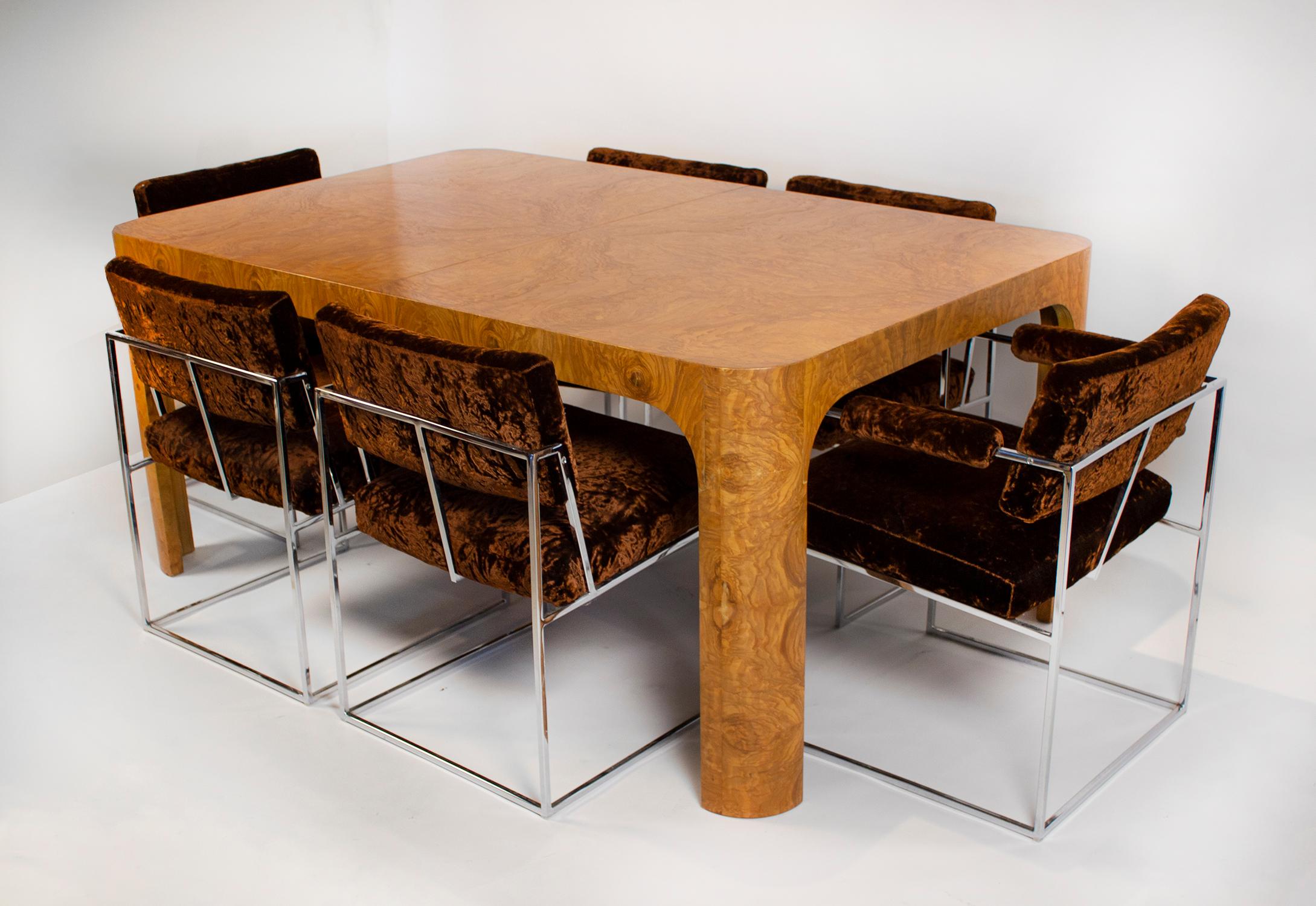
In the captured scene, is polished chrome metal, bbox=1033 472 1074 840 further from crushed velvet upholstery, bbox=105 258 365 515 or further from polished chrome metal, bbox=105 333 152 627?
polished chrome metal, bbox=105 333 152 627

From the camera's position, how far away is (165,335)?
257 cm

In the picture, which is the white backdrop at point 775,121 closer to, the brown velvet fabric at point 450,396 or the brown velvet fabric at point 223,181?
the brown velvet fabric at point 223,181

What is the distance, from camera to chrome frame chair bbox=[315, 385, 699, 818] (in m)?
2.07

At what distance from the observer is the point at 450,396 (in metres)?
2.07

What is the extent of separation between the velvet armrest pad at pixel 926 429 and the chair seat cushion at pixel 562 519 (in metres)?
0.38

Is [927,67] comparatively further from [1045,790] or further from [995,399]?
[1045,790]

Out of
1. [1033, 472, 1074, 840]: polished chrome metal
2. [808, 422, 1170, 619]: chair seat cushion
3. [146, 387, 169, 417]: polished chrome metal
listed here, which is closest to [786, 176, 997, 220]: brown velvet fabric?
[808, 422, 1170, 619]: chair seat cushion

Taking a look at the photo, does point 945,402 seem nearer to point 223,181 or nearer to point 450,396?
point 450,396

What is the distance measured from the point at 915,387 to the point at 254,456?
141 cm

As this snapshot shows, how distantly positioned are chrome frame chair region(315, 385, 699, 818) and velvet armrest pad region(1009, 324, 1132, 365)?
0.72 meters

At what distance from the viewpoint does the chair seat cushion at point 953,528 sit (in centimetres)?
212

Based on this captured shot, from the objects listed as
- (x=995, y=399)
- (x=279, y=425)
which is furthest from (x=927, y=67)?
(x=279, y=425)

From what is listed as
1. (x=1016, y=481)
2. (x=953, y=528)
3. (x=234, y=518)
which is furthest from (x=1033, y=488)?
(x=234, y=518)

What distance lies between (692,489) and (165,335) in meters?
1.09
